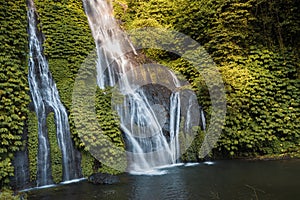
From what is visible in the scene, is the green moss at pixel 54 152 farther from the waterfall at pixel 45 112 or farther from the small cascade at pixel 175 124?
the small cascade at pixel 175 124

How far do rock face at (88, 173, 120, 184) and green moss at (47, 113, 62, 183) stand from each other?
85cm

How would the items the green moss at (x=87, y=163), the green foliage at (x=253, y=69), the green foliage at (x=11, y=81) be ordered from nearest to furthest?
1. the green foliage at (x=11, y=81)
2. the green moss at (x=87, y=163)
3. the green foliage at (x=253, y=69)

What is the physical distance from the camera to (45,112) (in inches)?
294

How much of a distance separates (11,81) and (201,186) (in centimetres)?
584

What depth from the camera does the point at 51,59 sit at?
9.06m

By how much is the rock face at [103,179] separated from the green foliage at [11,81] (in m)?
1.95

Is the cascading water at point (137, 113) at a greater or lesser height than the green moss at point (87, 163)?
greater

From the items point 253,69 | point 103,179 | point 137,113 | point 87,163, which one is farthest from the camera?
point 253,69

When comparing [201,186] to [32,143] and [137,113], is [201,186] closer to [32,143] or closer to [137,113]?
[137,113]

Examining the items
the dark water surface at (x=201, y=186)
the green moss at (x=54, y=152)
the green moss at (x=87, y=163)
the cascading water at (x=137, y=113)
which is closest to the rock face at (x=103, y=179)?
the dark water surface at (x=201, y=186)

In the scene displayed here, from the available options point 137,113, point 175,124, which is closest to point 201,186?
point 175,124

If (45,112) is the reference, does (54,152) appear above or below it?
below

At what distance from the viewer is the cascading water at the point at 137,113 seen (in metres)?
8.34

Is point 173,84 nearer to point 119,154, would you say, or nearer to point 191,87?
point 191,87
